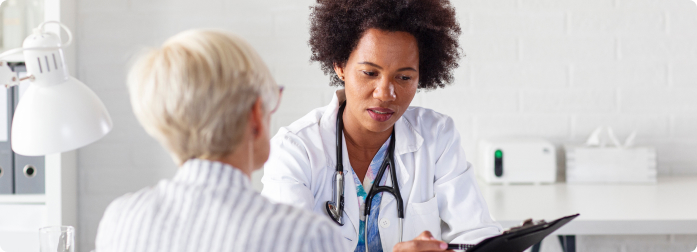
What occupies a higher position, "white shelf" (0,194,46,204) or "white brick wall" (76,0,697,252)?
"white brick wall" (76,0,697,252)

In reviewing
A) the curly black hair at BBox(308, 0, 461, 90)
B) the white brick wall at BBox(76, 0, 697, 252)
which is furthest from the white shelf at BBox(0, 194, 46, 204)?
the curly black hair at BBox(308, 0, 461, 90)

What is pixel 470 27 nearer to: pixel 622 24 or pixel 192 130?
pixel 622 24

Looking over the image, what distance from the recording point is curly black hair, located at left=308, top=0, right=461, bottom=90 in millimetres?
1424

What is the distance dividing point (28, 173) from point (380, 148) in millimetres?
1276

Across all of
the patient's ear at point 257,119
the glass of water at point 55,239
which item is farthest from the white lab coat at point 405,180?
the patient's ear at point 257,119

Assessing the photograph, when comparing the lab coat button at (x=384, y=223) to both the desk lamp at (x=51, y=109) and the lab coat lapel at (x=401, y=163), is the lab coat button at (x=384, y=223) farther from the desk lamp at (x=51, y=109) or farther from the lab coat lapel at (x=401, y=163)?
Answer: the desk lamp at (x=51, y=109)

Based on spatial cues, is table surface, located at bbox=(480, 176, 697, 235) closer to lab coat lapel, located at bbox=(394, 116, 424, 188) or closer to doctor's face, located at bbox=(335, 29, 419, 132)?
lab coat lapel, located at bbox=(394, 116, 424, 188)

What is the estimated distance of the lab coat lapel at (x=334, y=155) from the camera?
54.9 inches

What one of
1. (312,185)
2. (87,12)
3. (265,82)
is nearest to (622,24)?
(312,185)

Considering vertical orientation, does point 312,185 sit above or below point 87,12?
below

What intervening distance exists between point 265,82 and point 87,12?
180 centimetres

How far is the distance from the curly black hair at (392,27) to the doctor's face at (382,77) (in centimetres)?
4

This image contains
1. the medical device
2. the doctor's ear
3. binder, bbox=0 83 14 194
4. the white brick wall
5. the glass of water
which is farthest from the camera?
the white brick wall

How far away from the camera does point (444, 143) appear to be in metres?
1.53
